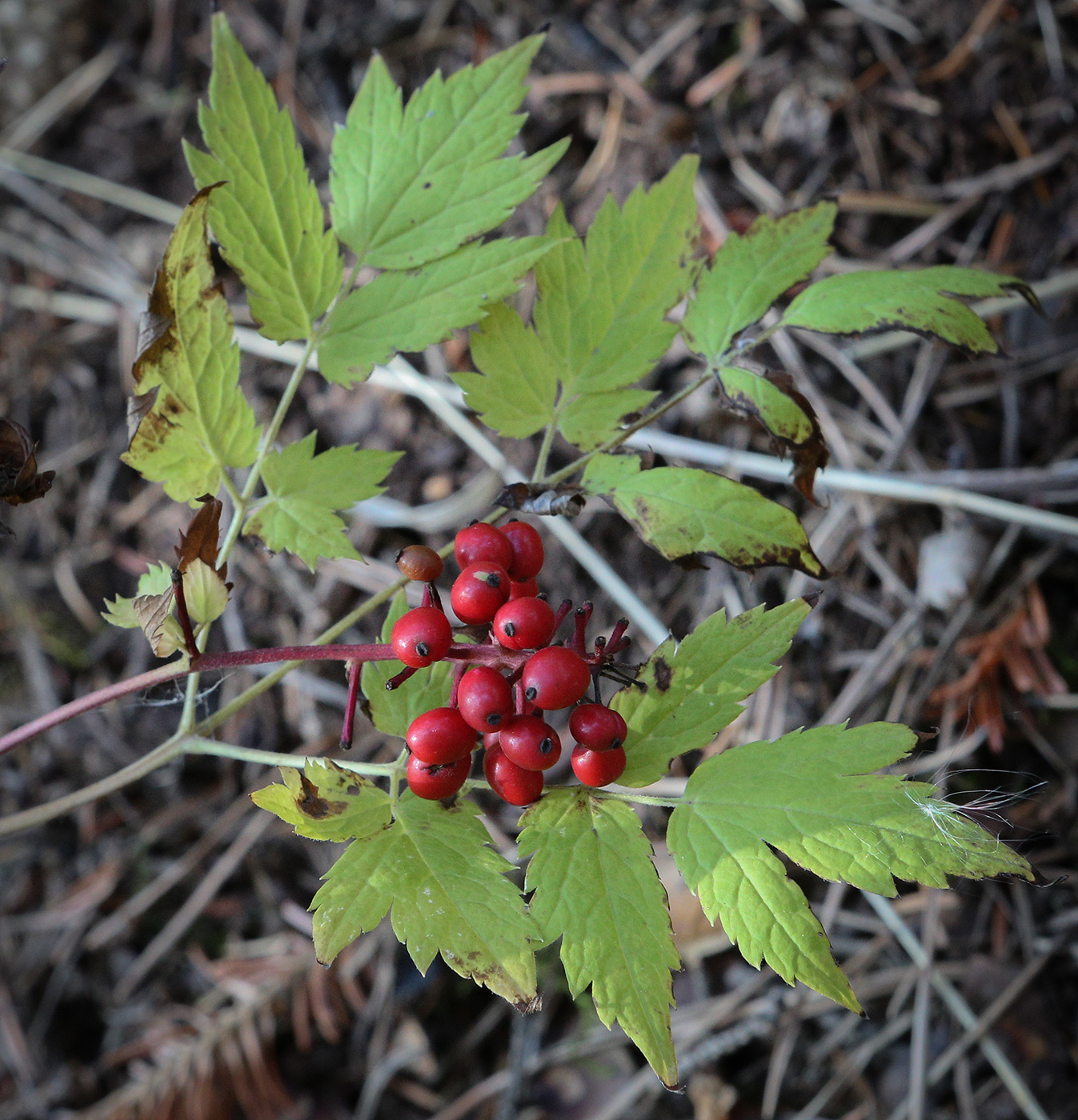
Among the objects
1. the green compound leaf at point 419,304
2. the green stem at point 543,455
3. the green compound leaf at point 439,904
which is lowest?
the green compound leaf at point 439,904

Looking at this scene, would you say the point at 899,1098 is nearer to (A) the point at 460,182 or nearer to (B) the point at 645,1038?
(B) the point at 645,1038

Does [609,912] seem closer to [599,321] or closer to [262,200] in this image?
[599,321]

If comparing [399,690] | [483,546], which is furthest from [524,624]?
[399,690]

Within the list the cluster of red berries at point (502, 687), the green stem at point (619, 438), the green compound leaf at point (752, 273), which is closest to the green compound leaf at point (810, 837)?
the cluster of red berries at point (502, 687)

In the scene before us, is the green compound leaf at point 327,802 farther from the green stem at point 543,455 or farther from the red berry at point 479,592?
the green stem at point 543,455

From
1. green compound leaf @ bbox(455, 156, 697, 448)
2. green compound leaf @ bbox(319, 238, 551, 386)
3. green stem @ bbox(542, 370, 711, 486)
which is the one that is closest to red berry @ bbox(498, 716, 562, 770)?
green stem @ bbox(542, 370, 711, 486)

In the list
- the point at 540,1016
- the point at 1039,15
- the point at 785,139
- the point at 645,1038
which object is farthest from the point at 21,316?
the point at 1039,15
